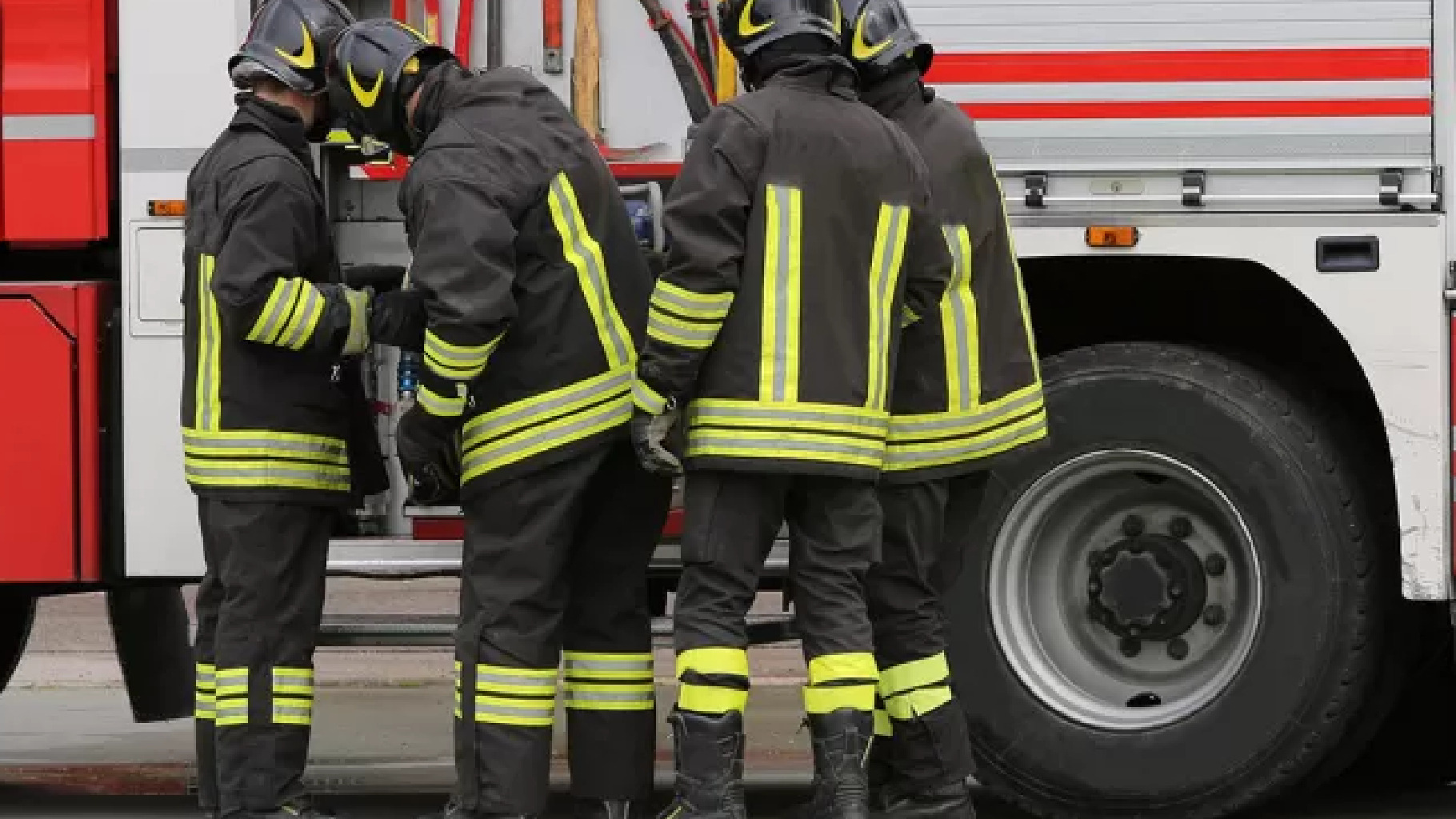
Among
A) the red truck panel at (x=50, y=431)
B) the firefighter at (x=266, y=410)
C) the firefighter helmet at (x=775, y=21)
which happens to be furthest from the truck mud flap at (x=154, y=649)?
the firefighter helmet at (x=775, y=21)

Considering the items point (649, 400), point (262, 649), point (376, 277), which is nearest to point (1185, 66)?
point (649, 400)

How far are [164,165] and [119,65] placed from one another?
0.27m

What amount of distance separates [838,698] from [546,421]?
2.84ft

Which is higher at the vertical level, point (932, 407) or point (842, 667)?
point (932, 407)

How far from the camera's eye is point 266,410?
6.48m

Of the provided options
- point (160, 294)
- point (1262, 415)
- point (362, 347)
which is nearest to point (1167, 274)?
Answer: point (1262, 415)

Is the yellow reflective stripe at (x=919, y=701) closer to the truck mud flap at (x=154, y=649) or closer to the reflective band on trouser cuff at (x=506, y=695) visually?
the reflective band on trouser cuff at (x=506, y=695)

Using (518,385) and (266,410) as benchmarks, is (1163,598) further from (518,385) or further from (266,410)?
(266,410)

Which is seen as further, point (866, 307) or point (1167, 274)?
point (1167, 274)

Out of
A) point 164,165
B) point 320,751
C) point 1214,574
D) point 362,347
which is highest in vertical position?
point 164,165

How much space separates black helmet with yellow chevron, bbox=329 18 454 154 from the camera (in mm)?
6289

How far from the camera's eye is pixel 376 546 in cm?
694

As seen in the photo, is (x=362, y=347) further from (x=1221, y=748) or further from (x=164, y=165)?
(x=1221, y=748)

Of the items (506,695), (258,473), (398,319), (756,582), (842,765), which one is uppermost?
(398,319)
